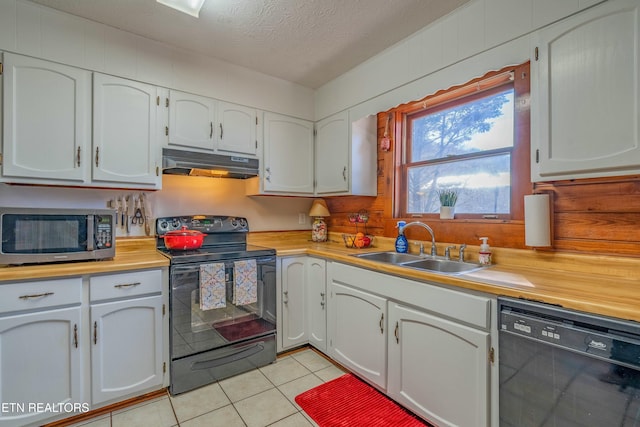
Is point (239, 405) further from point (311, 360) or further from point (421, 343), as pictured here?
point (421, 343)

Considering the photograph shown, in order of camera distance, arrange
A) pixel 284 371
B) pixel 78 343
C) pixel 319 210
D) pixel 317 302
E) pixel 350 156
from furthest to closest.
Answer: pixel 319 210, pixel 350 156, pixel 317 302, pixel 284 371, pixel 78 343

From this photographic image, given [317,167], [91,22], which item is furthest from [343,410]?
[91,22]

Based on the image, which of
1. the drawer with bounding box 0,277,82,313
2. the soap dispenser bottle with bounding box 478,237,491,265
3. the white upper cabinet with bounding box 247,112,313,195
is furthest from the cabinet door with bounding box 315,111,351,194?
the drawer with bounding box 0,277,82,313

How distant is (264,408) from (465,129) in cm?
226

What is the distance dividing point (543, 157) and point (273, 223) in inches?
88.7

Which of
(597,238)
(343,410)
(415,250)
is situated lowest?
(343,410)

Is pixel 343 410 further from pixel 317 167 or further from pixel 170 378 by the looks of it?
pixel 317 167

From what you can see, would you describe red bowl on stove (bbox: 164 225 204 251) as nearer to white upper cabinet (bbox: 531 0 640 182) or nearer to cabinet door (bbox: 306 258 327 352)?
cabinet door (bbox: 306 258 327 352)

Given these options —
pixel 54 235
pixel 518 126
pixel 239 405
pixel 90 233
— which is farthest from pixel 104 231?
pixel 518 126

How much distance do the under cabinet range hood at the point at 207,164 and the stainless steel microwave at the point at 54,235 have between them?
1.82 feet

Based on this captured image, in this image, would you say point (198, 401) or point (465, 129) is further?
point (465, 129)

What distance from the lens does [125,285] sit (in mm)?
1819

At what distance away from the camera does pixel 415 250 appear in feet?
7.58

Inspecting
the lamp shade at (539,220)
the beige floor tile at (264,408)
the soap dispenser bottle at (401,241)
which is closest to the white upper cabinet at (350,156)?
the soap dispenser bottle at (401,241)
